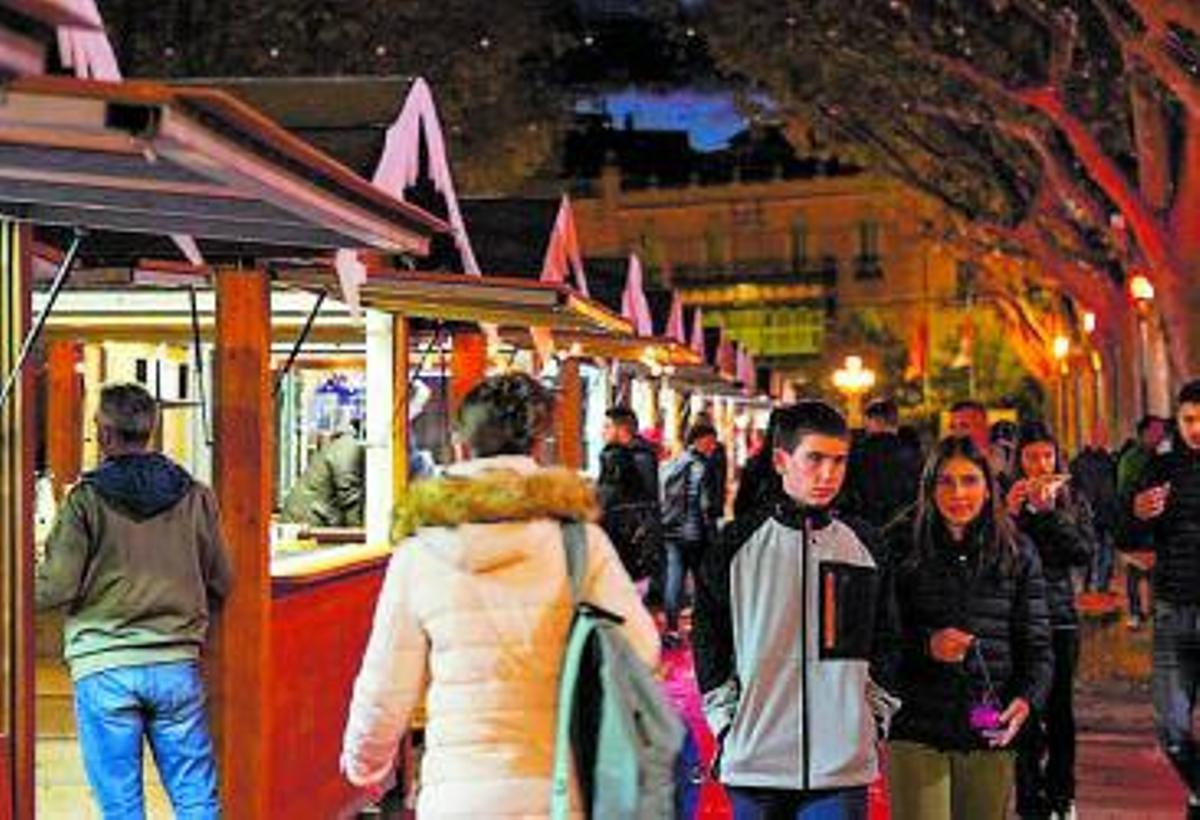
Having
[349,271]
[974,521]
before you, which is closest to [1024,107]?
[349,271]

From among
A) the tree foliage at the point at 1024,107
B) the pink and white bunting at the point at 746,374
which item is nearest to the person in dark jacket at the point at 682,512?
the tree foliage at the point at 1024,107

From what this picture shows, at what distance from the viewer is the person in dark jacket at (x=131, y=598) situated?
268 inches

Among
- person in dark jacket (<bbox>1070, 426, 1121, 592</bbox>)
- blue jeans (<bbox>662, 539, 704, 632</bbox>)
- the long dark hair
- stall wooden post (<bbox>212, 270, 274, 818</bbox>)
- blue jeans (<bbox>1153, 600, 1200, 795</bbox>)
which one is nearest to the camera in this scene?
the long dark hair

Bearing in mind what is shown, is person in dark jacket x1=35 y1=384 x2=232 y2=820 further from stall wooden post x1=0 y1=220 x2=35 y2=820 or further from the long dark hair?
the long dark hair

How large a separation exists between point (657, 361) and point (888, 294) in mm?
60466

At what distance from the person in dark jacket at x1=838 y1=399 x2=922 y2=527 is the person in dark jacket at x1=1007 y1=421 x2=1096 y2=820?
9.73 ft

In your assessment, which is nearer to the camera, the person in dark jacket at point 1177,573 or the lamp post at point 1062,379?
the person in dark jacket at point 1177,573

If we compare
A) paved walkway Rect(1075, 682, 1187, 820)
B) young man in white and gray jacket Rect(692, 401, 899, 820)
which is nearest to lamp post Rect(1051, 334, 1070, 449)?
paved walkway Rect(1075, 682, 1187, 820)

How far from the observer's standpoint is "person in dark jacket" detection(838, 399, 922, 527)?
41.4 ft

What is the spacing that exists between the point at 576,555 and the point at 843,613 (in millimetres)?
1352

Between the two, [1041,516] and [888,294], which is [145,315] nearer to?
[1041,516]

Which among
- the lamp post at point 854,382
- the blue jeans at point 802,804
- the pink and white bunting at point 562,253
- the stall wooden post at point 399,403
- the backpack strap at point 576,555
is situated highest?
the lamp post at point 854,382

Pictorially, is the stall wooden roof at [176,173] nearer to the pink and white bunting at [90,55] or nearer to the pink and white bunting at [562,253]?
the pink and white bunting at [90,55]

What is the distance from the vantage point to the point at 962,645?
6375mm
